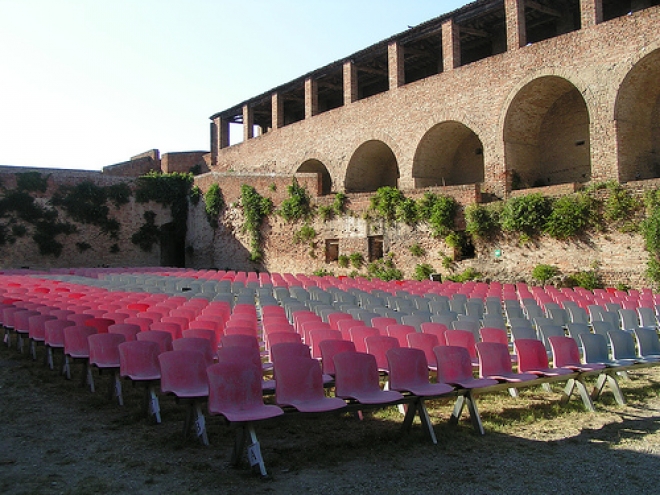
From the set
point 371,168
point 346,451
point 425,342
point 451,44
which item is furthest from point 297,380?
point 371,168

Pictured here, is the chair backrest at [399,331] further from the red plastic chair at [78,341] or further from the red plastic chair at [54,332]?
the red plastic chair at [54,332]

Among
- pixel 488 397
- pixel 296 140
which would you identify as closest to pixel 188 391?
pixel 488 397

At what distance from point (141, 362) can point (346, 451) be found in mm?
2449

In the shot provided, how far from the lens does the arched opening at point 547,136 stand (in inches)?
756

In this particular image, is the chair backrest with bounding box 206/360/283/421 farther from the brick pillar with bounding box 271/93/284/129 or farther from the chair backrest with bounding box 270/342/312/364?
the brick pillar with bounding box 271/93/284/129

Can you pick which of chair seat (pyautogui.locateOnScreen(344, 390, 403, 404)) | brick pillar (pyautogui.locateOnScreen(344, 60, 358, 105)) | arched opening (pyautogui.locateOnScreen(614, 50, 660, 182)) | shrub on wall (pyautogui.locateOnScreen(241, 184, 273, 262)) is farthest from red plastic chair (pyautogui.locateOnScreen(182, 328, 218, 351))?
brick pillar (pyautogui.locateOnScreen(344, 60, 358, 105))

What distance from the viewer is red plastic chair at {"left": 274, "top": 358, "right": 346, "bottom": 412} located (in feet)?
16.6

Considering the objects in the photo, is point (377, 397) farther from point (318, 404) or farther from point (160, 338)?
point (160, 338)

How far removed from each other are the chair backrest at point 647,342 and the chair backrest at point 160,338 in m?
5.82

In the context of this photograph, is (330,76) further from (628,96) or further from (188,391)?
(188,391)

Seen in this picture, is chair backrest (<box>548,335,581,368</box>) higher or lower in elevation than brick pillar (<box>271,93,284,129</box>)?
lower

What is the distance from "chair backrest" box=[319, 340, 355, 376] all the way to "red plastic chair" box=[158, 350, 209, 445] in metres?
1.24

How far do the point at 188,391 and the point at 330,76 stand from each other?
943 inches

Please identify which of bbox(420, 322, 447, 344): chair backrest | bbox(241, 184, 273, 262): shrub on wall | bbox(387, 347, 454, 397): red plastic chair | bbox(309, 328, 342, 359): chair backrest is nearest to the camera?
bbox(387, 347, 454, 397): red plastic chair
